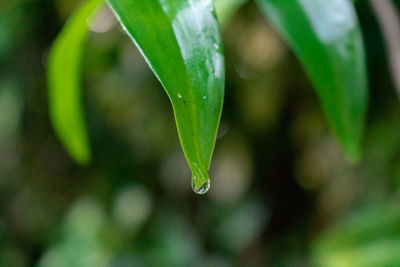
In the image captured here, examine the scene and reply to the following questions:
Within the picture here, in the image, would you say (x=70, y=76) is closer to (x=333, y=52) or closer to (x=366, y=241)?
(x=333, y=52)

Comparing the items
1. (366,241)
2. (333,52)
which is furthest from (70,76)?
(366,241)

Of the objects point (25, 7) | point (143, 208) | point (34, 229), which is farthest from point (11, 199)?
point (25, 7)

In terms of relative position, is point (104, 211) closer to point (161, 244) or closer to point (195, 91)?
point (161, 244)

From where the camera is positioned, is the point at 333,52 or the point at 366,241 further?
the point at 366,241

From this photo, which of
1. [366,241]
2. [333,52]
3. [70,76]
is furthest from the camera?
[366,241]

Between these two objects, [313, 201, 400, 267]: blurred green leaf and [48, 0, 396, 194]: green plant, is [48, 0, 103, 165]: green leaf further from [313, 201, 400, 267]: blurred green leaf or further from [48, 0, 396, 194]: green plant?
[313, 201, 400, 267]: blurred green leaf

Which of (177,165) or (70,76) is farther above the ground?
(70,76)

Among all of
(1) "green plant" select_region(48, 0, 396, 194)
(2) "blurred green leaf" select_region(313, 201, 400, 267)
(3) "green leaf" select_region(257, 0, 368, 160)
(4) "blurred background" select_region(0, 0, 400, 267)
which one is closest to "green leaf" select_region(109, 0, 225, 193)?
(1) "green plant" select_region(48, 0, 396, 194)
